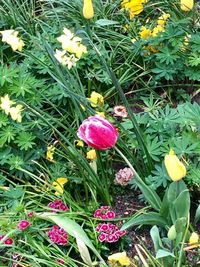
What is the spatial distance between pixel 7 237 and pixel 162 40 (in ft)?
3.87

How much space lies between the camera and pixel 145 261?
2111 mm

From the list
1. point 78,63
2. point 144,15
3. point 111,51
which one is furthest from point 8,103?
point 144,15

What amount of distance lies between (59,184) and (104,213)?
0.22 meters

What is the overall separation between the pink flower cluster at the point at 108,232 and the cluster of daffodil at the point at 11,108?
54 centimetres

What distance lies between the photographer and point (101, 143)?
82.1 inches

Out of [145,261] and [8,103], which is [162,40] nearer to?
[8,103]

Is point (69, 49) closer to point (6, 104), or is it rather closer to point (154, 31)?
point (6, 104)

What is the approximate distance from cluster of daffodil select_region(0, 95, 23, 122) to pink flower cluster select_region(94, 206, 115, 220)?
1.56 ft

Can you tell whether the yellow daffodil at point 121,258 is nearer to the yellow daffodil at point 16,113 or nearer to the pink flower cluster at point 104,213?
the pink flower cluster at point 104,213

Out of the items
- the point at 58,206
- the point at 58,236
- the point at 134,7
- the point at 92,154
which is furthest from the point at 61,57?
the point at 134,7

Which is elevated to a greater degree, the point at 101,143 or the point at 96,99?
the point at 101,143

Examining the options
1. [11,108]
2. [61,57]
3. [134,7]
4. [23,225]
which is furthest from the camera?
[134,7]

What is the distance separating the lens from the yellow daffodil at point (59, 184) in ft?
7.91

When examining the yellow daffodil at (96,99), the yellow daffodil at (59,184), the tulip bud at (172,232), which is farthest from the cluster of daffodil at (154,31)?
the tulip bud at (172,232)
